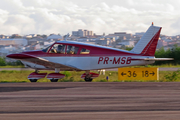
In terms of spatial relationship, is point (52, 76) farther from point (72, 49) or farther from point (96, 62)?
point (96, 62)

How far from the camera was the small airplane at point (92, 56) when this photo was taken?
55.3 feet

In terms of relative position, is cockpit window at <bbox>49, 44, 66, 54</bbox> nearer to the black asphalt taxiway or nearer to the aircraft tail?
the aircraft tail

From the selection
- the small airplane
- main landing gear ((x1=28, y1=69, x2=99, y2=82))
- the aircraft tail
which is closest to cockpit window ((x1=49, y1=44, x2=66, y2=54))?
the small airplane

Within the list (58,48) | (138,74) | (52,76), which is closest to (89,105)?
(52,76)

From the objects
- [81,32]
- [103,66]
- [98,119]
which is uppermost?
[81,32]

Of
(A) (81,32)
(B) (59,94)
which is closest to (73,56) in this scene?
(B) (59,94)

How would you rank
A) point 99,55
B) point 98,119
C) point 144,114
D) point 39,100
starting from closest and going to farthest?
1. point 98,119
2. point 144,114
3. point 39,100
4. point 99,55

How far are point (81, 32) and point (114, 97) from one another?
542 ft

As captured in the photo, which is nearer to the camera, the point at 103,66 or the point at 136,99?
the point at 136,99

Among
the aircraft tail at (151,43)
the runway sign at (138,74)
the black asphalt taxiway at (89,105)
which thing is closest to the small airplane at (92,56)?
the aircraft tail at (151,43)

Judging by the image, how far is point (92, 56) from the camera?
675 inches

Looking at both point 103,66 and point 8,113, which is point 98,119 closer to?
point 8,113

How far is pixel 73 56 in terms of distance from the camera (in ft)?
56.7

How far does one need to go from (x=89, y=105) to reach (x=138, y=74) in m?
9.52
